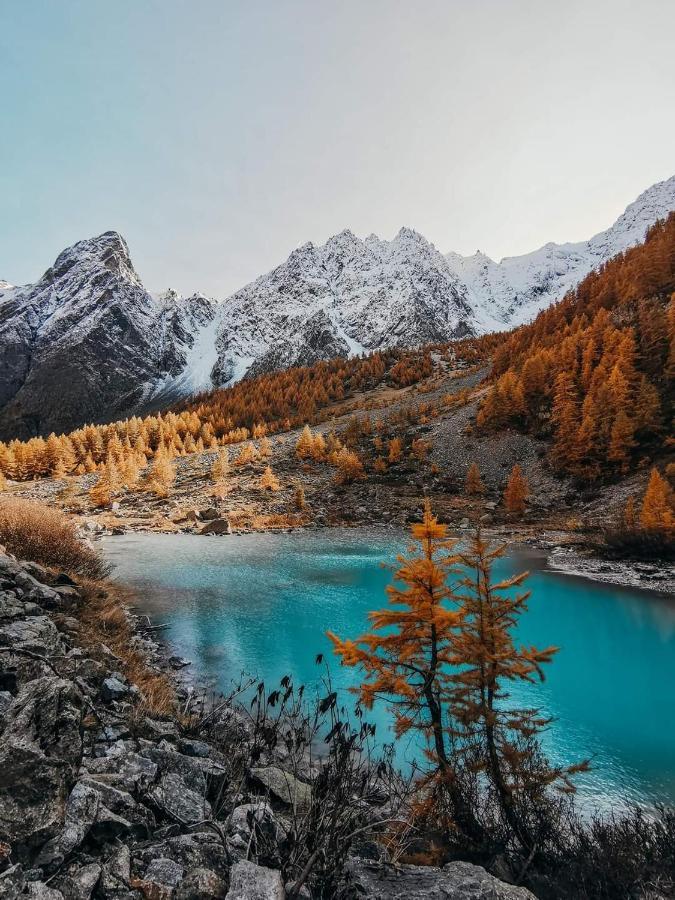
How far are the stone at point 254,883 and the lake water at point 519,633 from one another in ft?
23.6

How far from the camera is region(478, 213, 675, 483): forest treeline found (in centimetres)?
4169

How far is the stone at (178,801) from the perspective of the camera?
4.20 meters

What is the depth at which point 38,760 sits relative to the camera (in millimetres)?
3547

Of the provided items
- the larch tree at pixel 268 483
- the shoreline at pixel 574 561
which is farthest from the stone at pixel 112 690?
the larch tree at pixel 268 483

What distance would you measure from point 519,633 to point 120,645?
Result: 607 inches

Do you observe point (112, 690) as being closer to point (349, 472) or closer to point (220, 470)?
point (349, 472)

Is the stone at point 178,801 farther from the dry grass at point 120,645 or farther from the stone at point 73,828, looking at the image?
the dry grass at point 120,645

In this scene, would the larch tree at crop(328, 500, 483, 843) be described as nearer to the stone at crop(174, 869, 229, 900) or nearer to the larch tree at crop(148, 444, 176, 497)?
the stone at crop(174, 869, 229, 900)

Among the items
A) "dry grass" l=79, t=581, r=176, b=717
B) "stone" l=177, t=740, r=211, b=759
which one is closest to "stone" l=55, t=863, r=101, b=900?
"stone" l=177, t=740, r=211, b=759

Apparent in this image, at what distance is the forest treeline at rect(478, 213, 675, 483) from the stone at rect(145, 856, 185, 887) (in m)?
46.7

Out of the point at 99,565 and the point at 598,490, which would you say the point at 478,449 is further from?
the point at 99,565

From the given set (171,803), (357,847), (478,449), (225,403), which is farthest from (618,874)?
(225,403)

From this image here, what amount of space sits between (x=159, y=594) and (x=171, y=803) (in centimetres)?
1792

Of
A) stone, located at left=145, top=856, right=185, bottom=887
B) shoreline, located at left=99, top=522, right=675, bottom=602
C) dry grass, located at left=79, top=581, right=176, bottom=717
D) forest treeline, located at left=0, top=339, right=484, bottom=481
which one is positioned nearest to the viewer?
stone, located at left=145, top=856, right=185, bottom=887
